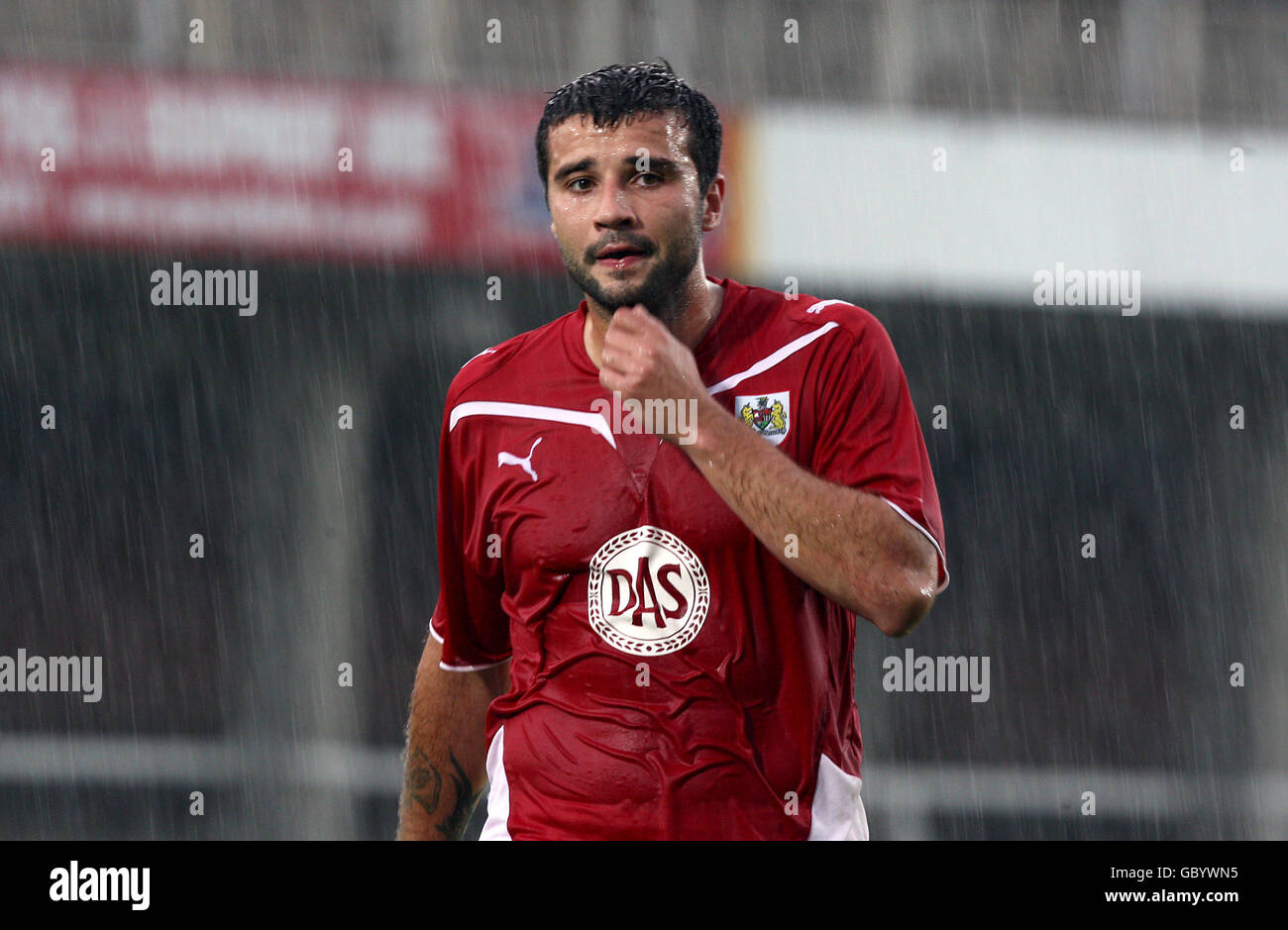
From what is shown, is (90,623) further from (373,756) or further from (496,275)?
(496,275)

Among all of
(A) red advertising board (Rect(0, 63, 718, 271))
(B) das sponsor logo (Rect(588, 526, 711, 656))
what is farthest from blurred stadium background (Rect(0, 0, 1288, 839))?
(B) das sponsor logo (Rect(588, 526, 711, 656))

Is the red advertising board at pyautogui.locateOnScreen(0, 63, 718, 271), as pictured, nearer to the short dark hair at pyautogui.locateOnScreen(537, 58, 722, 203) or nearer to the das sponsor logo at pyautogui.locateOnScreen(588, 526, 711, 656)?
the short dark hair at pyautogui.locateOnScreen(537, 58, 722, 203)

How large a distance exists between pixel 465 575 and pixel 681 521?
2.30ft

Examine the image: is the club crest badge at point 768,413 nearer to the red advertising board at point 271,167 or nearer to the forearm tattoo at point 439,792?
the forearm tattoo at point 439,792

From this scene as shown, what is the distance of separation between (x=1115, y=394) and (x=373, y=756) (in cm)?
509

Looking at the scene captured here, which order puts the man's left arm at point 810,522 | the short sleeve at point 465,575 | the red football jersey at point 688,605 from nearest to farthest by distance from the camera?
1. the man's left arm at point 810,522
2. the red football jersey at point 688,605
3. the short sleeve at point 465,575

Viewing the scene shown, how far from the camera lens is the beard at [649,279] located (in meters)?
3.00

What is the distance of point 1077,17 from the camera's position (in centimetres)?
1023

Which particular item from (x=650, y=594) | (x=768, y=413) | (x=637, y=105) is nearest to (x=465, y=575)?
(x=650, y=594)

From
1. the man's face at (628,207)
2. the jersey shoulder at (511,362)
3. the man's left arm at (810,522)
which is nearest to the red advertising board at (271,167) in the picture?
the jersey shoulder at (511,362)

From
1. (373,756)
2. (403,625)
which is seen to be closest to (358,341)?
(403,625)

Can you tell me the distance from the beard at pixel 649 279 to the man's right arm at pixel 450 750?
992 mm

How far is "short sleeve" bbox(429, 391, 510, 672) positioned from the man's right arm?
40 mm

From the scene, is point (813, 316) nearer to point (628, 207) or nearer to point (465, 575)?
point (628, 207)
